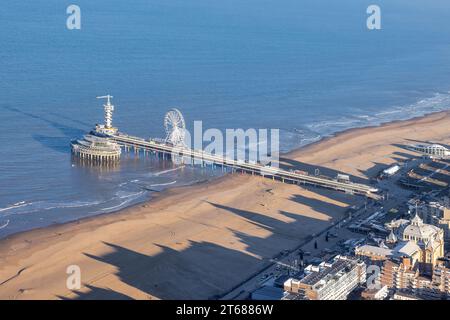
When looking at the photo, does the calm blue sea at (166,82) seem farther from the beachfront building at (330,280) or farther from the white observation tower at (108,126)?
the beachfront building at (330,280)

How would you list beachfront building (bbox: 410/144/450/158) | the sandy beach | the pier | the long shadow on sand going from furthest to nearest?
beachfront building (bbox: 410/144/450/158), the pier, the sandy beach, the long shadow on sand

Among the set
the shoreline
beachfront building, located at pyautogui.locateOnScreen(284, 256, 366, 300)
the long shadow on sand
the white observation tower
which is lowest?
the long shadow on sand

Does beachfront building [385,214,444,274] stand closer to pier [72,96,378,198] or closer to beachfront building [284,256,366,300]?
beachfront building [284,256,366,300]

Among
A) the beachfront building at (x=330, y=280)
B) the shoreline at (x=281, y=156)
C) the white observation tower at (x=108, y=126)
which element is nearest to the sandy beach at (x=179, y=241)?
the shoreline at (x=281, y=156)

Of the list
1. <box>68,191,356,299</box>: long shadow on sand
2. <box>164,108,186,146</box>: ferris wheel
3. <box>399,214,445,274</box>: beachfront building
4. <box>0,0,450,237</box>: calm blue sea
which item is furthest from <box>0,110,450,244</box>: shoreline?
<box>399,214,445,274</box>: beachfront building

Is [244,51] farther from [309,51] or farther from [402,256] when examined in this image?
[402,256]

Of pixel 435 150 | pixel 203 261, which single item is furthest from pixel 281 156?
pixel 203 261
